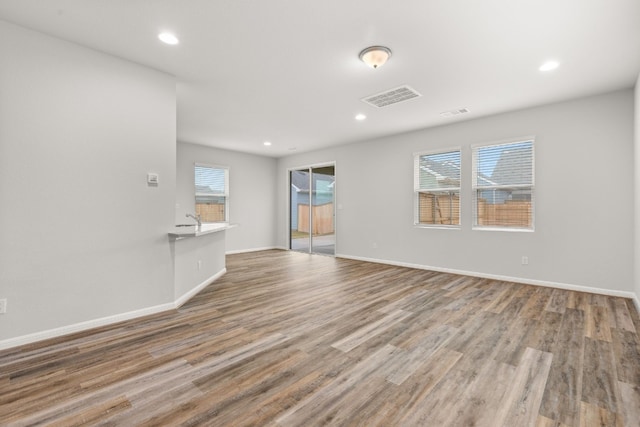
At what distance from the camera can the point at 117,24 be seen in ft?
8.16

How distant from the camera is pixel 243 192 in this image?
7.82m

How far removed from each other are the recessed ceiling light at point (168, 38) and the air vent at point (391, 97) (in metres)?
2.41

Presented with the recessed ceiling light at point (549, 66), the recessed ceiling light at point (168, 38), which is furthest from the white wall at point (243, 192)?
the recessed ceiling light at point (549, 66)

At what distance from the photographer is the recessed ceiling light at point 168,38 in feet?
8.70

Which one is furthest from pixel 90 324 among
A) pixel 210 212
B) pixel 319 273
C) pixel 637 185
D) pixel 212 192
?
pixel 637 185

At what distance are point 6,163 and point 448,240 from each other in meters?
5.73

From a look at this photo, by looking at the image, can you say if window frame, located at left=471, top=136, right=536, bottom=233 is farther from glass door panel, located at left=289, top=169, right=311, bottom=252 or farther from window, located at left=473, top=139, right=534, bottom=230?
glass door panel, located at left=289, top=169, right=311, bottom=252

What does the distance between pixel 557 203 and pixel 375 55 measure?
3.47 metres

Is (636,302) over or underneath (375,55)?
underneath

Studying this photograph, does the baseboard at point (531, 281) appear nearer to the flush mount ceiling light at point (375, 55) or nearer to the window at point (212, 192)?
the flush mount ceiling light at point (375, 55)

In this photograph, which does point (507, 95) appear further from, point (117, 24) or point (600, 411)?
point (117, 24)

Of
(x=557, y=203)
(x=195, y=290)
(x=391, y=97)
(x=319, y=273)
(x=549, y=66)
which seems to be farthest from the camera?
(x=319, y=273)

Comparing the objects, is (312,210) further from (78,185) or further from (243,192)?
(78,185)

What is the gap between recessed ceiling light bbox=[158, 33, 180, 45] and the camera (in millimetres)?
2652
